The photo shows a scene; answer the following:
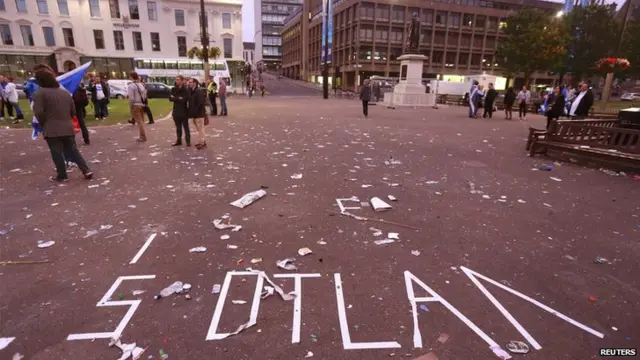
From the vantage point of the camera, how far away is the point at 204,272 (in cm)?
354

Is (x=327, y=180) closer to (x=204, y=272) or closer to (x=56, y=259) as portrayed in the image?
(x=204, y=272)

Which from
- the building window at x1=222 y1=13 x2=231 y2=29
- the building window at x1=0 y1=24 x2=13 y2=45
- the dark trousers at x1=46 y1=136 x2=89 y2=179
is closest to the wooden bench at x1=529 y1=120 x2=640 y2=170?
the dark trousers at x1=46 y1=136 x2=89 y2=179

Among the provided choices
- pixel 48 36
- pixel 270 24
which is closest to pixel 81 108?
pixel 48 36

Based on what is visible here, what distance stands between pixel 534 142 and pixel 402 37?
59.6m

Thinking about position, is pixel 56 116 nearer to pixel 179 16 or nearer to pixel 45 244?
pixel 45 244

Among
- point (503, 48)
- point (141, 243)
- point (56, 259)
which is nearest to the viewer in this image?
point (56, 259)

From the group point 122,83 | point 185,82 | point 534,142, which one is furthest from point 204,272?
point 122,83

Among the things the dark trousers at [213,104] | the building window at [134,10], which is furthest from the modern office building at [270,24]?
the dark trousers at [213,104]

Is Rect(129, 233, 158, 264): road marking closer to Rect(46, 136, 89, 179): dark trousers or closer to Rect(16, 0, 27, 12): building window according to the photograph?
Rect(46, 136, 89, 179): dark trousers

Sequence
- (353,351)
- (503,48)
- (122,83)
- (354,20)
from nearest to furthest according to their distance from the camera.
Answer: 1. (353,351)
2. (122,83)
3. (503,48)
4. (354,20)

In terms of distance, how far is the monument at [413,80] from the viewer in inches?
1011

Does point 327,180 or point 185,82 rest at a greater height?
point 185,82

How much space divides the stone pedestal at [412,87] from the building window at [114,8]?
39712 millimetres

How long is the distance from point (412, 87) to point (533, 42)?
24911mm
